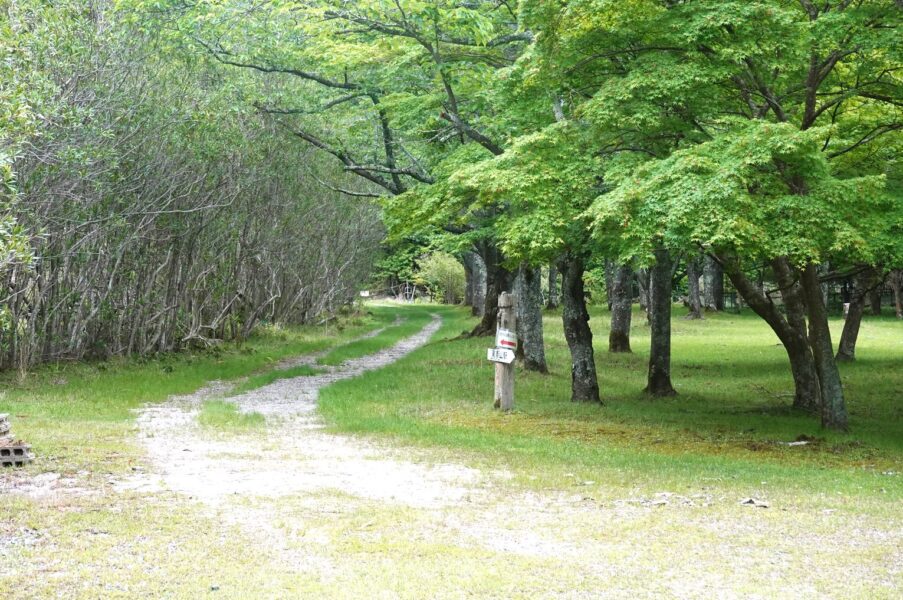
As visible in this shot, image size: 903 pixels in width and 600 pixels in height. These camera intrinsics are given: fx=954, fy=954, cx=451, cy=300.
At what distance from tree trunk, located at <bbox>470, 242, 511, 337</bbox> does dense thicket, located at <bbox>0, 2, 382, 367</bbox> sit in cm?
635

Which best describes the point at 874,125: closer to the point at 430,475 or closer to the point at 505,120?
the point at 505,120

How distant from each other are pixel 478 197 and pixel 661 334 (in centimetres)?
732

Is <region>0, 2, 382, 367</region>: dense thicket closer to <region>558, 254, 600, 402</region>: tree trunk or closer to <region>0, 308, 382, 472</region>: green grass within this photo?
<region>0, 308, 382, 472</region>: green grass

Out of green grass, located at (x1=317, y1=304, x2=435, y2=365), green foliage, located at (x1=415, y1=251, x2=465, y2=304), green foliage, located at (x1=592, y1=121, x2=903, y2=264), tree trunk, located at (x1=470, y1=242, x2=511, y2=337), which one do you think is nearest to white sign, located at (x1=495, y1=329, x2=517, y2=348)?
green foliage, located at (x1=592, y1=121, x2=903, y2=264)

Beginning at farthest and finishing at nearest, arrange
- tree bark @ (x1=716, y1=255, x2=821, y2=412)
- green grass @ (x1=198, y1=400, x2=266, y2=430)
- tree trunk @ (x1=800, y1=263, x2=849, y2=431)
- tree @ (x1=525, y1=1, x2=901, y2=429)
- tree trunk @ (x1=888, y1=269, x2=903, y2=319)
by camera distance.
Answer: tree trunk @ (x1=888, y1=269, x2=903, y2=319) → tree bark @ (x1=716, y1=255, x2=821, y2=412) → tree trunk @ (x1=800, y1=263, x2=849, y2=431) → green grass @ (x1=198, y1=400, x2=266, y2=430) → tree @ (x1=525, y1=1, x2=901, y2=429)

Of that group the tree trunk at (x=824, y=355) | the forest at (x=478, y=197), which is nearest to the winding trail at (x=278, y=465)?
the forest at (x=478, y=197)

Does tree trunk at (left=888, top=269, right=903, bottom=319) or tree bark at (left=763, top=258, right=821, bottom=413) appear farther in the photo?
tree trunk at (left=888, top=269, right=903, bottom=319)

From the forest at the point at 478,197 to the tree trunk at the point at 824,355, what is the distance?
5cm

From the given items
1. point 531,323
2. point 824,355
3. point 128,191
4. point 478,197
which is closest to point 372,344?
point 531,323

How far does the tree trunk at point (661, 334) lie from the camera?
19.8m

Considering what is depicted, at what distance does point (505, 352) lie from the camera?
15.9 meters

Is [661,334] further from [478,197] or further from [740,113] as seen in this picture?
[478,197]

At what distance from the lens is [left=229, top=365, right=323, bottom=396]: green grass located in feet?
63.9

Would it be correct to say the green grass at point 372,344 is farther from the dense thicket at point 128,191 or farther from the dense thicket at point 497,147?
the dense thicket at point 497,147
